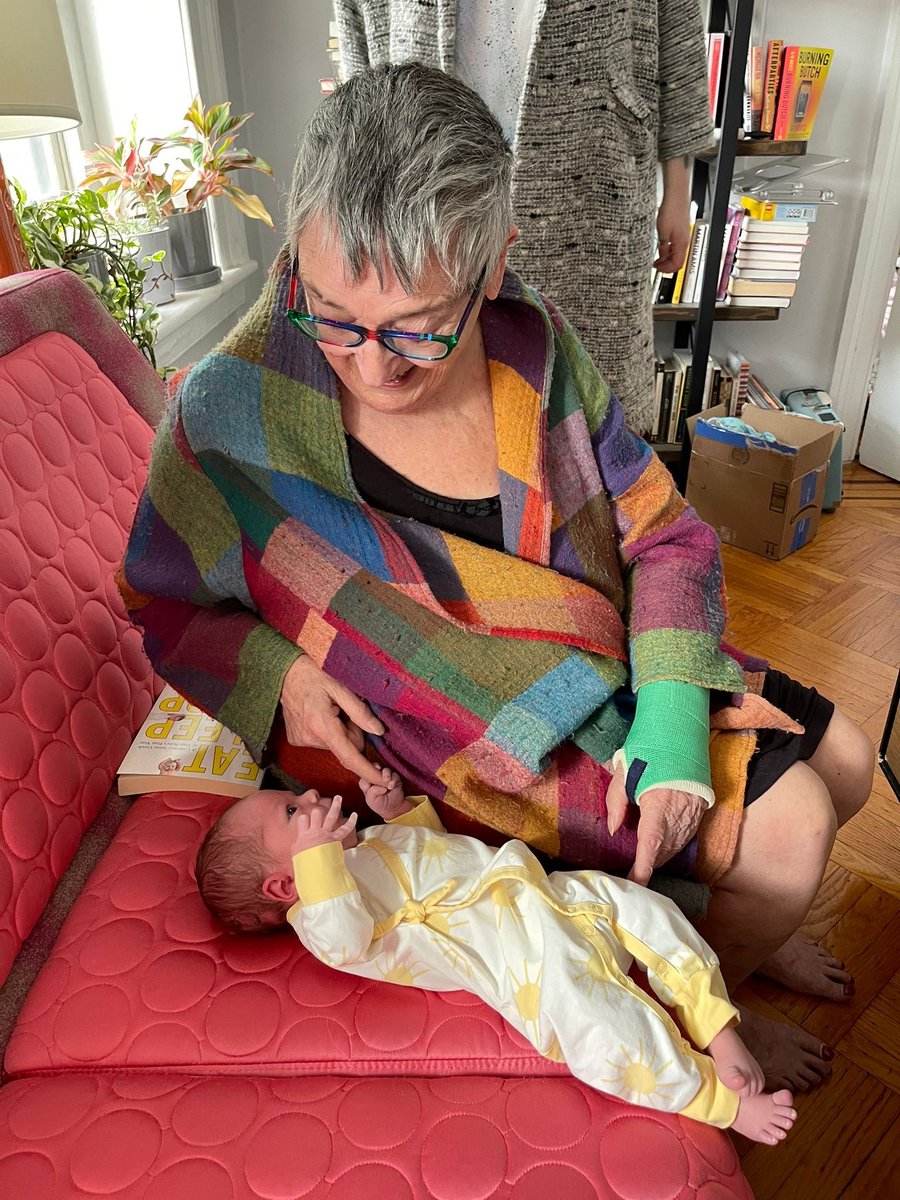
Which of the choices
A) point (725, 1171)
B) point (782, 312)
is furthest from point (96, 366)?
point (782, 312)

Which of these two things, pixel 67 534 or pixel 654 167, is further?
pixel 654 167

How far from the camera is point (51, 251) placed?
1.68 meters

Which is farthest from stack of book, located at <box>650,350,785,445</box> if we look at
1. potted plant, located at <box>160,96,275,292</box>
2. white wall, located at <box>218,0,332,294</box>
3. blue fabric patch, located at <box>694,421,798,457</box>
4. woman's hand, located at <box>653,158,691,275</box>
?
potted plant, located at <box>160,96,275,292</box>

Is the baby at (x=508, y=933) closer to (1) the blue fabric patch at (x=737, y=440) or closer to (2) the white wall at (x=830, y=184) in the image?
(1) the blue fabric patch at (x=737, y=440)

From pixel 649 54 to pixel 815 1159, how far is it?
1.78m

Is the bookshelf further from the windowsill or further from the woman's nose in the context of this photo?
the woman's nose

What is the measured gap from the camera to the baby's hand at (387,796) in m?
1.05

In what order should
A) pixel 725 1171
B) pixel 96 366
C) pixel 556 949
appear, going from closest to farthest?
pixel 725 1171 → pixel 556 949 → pixel 96 366

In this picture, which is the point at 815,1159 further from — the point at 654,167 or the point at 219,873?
the point at 654,167

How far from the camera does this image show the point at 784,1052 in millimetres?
1246

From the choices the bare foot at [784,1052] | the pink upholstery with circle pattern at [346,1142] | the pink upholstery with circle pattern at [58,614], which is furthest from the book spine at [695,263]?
the pink upholstery with circle pattern at [346,1142]

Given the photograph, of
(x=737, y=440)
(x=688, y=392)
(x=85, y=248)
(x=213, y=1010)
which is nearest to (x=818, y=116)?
(x=688, y=392)

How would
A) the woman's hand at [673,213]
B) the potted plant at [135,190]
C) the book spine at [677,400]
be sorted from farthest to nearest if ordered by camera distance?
the book spine at [677,400] < the potted plant at [135,190] < the woman's hand at [673,213]

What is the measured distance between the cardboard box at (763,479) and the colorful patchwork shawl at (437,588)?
154cm
